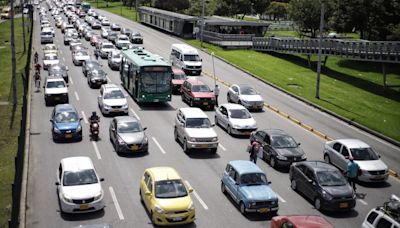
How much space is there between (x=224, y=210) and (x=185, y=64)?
3346 cm

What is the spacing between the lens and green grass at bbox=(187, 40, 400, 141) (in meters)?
42.4

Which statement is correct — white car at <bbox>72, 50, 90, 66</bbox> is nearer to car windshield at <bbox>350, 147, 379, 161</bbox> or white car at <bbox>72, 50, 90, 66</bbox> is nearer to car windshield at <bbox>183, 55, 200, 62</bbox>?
car windshield at <bbox>183, 55, 200, 62</bbox>

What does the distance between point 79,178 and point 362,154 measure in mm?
14615

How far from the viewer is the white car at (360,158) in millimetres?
26656

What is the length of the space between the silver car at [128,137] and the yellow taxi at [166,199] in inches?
274

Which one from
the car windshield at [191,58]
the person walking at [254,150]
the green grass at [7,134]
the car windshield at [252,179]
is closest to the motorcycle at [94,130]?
the green grass at [7,134]

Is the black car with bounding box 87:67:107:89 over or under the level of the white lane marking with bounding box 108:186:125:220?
over

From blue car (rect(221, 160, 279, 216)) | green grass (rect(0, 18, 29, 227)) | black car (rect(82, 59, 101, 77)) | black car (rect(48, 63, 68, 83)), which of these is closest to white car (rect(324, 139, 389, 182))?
blue car (rect(221, 160, 279, 216))

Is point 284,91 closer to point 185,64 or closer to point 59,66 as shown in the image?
point 185,64

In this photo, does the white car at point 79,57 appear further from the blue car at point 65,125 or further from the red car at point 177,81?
the blue car at point 65,125

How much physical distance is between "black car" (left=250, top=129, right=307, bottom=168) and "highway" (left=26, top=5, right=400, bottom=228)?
0.59 m

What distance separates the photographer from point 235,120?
34.4m

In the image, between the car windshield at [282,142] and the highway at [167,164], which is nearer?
the highway at [167,164]

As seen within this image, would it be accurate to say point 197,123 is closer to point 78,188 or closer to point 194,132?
point 194,132
